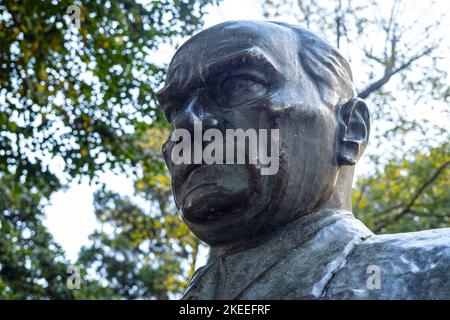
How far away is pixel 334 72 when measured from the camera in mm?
3301

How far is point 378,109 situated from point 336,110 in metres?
6.56

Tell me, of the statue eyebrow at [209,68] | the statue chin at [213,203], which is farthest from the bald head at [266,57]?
the statue chin at [213,203]

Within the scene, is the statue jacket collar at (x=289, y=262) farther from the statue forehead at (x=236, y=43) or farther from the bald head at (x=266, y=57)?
the statue forehead at (x=236, y=43)

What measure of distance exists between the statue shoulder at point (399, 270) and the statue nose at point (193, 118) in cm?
77

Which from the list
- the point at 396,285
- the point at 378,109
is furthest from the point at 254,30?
the point at 378,109

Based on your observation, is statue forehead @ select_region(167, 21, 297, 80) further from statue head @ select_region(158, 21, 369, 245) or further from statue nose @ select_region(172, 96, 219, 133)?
statue nose @ select_region(172, 96, 219, 133)

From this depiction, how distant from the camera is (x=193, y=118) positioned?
3082 millimetres

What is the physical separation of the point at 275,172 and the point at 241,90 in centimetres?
38

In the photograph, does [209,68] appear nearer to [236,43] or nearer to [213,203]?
[236,43]

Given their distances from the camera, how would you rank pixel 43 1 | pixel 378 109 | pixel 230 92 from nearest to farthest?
1. pixel 230 92
2. pixel 43 1
3. pixel 378 109

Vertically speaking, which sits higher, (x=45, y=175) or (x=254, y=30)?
(x=254, y=30)

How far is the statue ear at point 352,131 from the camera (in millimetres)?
3193

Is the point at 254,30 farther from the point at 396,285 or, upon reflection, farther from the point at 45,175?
the point at 45,175
